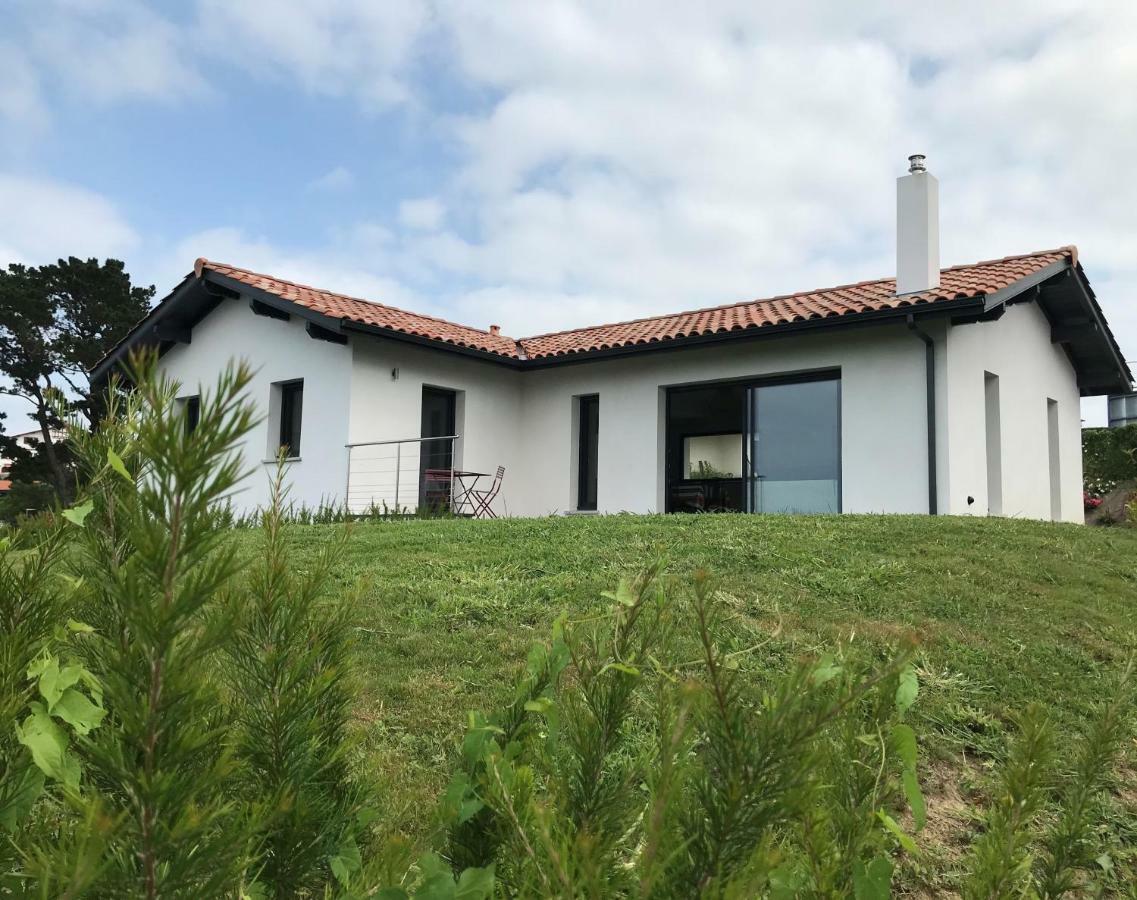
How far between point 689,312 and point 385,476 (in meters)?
6.89

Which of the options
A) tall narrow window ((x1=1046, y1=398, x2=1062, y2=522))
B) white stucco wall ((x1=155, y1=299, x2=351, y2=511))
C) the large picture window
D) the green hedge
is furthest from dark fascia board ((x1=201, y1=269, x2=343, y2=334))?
the green hedge

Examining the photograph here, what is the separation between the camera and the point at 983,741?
3816 millimetres

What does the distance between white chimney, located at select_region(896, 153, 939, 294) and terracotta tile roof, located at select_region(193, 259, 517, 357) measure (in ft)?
22.6

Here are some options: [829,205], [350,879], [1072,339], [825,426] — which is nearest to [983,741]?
[350,879]

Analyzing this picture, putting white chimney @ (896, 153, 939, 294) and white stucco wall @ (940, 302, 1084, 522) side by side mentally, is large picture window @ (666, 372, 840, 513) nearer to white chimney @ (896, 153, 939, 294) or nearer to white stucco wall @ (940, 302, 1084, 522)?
white stucco wall @ (940, 302, 1084, 522)

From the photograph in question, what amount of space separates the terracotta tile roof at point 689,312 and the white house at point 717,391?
70 mm

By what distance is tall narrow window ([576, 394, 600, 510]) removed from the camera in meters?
15.2

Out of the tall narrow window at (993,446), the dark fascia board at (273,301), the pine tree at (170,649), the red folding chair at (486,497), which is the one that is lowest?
the pine tree at (170,649)

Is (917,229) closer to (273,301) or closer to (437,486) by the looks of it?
(437,486)

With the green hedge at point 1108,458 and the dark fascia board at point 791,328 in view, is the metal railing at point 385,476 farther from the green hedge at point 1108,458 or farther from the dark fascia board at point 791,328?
the green hedge at point 1108,458

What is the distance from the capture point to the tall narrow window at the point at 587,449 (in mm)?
15180

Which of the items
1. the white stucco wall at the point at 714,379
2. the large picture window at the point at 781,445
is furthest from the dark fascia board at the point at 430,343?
the large picture window at the point at 781,445

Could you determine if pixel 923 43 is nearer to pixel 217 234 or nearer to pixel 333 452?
pixel 333 452

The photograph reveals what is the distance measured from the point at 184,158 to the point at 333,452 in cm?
619
